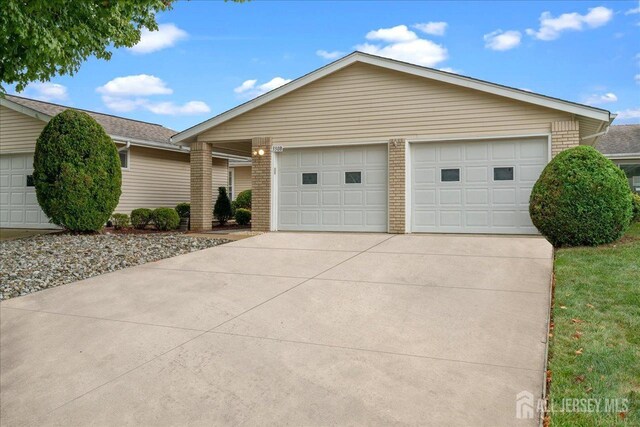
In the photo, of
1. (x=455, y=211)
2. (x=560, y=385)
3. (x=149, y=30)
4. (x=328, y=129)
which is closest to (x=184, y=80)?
(x=149, y=30)

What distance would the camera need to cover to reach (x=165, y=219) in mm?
14828

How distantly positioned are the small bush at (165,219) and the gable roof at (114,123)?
2.73 metres

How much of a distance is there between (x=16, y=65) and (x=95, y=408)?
7972 millimetres

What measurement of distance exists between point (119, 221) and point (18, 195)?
13.1 ft

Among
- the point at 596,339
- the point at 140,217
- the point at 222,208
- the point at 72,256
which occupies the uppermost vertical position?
the point at 222,208

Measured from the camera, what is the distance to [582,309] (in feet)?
16.0

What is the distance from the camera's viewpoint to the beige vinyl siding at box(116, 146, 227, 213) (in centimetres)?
1586

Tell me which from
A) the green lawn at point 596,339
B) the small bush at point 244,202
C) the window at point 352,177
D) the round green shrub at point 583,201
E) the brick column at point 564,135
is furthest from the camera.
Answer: the small bush at point 244,202

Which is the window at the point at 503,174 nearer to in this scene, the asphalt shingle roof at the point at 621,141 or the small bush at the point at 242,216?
the small bush at the point at 242,216

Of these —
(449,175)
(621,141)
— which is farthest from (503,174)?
(621,141)

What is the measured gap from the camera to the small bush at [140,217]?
1498cm

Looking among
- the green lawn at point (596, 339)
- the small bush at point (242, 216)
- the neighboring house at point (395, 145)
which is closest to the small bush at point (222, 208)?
the small bush at point (242, 216)

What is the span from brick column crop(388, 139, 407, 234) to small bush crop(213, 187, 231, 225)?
847 cm

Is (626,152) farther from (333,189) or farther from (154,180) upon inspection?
(154,180)
